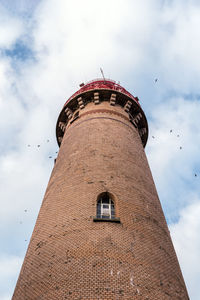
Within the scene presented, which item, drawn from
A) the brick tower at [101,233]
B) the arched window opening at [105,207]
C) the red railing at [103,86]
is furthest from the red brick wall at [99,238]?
the red railing at [103,86]

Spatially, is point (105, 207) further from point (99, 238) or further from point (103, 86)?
point (103, 86)

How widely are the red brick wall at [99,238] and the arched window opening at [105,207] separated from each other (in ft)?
0.77

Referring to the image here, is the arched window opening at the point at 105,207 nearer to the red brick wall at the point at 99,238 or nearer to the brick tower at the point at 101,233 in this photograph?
the brick tower at the point at 101,233

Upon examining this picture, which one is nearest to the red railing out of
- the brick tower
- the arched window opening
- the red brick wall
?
the brick tower

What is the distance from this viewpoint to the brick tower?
23.9 ft

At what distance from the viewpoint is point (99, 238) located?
819 cm

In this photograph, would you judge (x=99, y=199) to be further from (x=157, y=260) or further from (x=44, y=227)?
(x=157, y=260)

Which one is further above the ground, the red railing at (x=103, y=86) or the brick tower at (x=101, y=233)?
the red railing at (x=103, y=86)

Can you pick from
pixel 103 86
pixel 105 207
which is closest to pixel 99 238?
pixel 105 207

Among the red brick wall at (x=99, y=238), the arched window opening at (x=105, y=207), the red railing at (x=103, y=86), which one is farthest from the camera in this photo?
the red railing at (x=103, y=86)

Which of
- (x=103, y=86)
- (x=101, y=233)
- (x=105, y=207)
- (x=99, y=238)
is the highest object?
(x=103, y=86)

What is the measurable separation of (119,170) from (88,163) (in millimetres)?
1258

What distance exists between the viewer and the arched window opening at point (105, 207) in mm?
9344

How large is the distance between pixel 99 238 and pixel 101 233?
0.65ft
